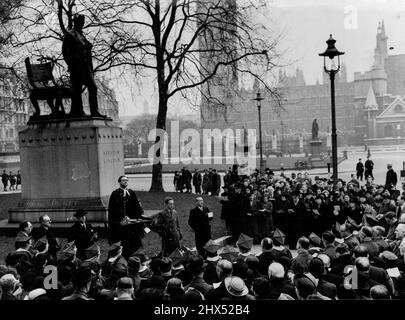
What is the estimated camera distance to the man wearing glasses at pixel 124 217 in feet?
33.3

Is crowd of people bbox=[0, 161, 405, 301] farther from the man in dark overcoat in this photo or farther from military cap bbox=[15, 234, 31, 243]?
the man in dark overcoat

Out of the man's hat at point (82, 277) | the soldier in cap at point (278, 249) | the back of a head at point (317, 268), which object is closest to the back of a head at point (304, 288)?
the back of a head at point (317, 268)

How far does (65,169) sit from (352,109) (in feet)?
385

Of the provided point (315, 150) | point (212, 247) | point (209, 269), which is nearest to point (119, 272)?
point (209, 269)

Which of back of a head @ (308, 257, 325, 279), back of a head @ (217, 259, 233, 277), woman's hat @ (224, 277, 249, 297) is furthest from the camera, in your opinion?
back of a head @ (308, 257, 325, 279)

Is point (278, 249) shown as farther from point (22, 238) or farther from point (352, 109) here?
point (352, 109)

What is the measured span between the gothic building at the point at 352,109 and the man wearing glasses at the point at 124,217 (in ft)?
332

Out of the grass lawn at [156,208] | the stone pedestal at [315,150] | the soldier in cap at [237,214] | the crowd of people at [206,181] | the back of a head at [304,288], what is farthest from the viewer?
the stone pedestal at [315,150]

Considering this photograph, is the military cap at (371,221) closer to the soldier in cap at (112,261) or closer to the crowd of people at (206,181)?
the soldier in cap at (112,261)

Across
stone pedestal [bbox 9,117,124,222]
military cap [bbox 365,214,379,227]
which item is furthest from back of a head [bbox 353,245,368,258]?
stone pedestal [bbox 9,117,124,222]

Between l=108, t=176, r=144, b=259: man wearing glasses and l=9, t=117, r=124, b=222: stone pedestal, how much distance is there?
277 centimetres

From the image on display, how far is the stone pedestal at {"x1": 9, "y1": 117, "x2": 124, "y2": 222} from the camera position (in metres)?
13.2
